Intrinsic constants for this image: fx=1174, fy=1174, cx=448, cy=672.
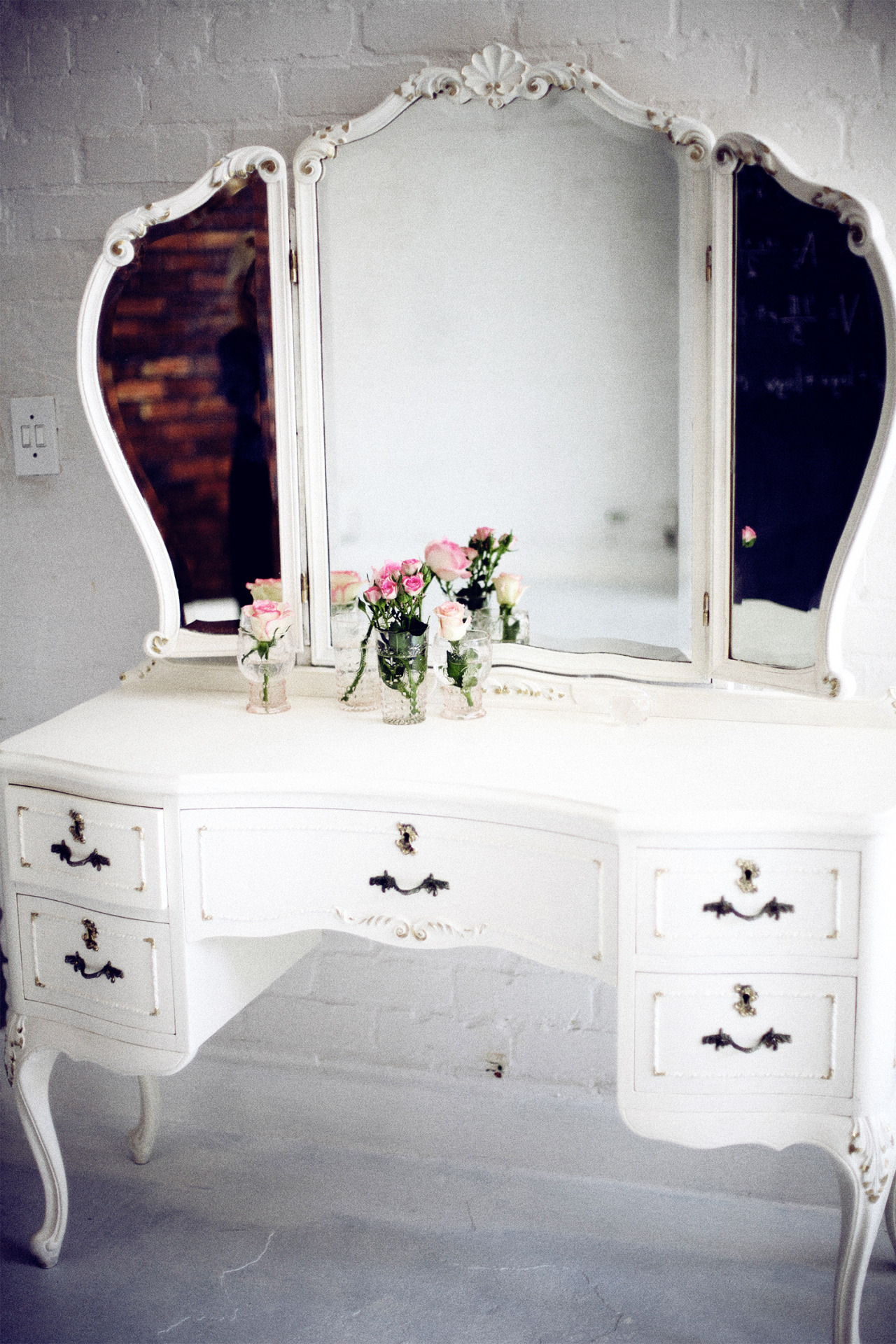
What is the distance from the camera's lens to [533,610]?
1770 mm

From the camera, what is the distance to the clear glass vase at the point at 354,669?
1.80 metres

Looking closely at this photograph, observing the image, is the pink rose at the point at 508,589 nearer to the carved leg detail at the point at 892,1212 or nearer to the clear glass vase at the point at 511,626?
the clear glass vase at the point at 511,626

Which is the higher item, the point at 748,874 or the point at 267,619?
the point at 267,619

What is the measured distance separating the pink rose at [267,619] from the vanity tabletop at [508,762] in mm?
124

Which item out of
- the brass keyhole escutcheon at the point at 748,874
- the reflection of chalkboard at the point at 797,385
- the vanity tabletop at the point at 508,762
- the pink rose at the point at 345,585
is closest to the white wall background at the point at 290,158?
the reflection of chalkboard at the point at 797,385

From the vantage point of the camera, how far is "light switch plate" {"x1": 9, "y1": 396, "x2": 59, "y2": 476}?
2.04m

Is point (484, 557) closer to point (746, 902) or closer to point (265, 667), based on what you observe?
point (265, 667)

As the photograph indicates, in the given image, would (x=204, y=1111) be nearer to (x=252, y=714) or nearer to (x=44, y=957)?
(x=44, y=957)

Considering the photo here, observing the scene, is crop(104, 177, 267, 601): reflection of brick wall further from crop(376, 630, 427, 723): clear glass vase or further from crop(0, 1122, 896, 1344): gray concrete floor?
crop(0, 1122, 896, 1344): gray concrete floor

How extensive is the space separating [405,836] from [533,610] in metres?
0.45

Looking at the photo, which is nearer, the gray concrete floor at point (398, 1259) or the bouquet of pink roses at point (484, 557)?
the gray concrete floor at point (398, 1259)

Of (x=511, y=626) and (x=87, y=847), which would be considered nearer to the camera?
(x=87, y=847)

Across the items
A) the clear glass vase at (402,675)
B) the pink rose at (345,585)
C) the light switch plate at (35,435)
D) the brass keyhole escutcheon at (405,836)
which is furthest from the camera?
the light switch plate at (35,435)

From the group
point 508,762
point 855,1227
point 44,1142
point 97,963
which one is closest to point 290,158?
point 508,762
